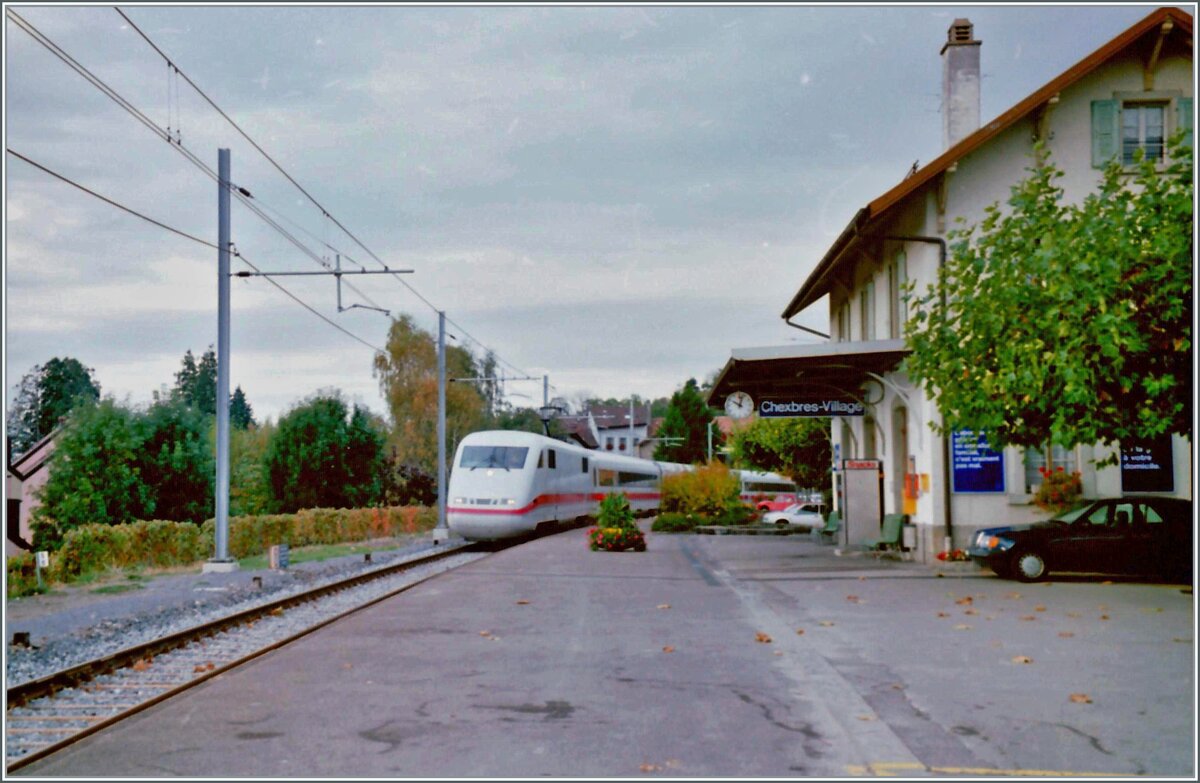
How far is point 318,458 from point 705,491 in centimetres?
1411

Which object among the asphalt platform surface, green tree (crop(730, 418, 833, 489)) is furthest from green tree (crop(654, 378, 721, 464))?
the asphalt platform surface

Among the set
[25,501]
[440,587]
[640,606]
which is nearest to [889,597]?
[640,606]

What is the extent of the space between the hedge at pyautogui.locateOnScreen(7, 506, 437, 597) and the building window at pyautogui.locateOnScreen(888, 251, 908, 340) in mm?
15620

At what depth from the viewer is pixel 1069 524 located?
17469mm

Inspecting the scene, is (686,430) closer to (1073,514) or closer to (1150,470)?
(1150,470)

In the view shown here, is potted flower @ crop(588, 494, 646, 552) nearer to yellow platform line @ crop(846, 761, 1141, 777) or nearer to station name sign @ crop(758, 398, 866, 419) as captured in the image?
station name sign @ crop(758, 398, 866, 419)

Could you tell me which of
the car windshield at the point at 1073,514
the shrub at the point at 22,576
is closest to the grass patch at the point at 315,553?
the shrub at the point at 22,576

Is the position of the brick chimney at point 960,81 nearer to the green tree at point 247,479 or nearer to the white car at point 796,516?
the white car at point 796,516

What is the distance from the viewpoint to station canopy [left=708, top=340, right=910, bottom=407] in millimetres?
20812

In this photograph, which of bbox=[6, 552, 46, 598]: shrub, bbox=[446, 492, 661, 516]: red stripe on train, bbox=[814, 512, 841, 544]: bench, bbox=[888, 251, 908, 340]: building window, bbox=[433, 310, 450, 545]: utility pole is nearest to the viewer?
bbox=[6, 552, 46, 598]: shrub

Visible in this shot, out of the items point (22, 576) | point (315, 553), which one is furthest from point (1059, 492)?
point (315, 553)

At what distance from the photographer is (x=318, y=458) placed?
4238cm

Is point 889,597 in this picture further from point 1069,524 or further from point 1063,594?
point 1069,524

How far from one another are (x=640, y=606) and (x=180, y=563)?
15490 millimetres
